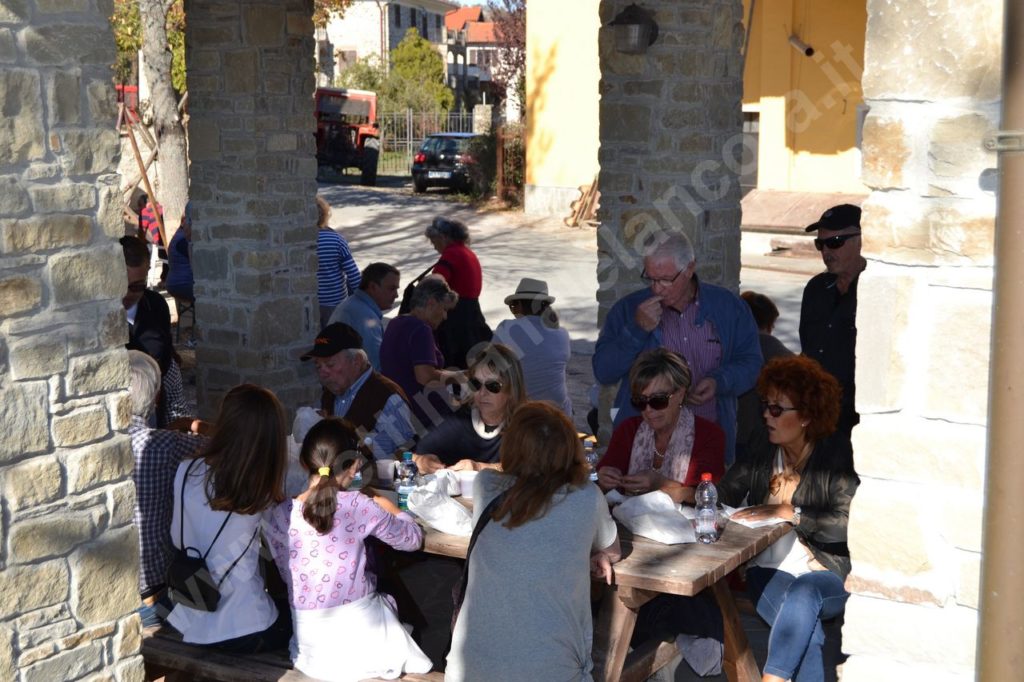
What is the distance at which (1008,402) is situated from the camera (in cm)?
223

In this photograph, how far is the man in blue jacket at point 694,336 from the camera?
5188mm

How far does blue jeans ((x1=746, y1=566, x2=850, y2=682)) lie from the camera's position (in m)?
4.18

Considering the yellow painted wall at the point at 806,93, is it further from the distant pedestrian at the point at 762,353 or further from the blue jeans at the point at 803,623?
the blue jeans at the point at 803,623

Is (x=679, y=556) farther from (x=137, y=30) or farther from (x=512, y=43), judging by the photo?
(x=512, y=43)

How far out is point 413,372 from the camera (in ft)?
21.2

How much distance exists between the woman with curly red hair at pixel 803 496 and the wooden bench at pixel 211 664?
1.22 meters

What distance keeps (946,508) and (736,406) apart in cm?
270

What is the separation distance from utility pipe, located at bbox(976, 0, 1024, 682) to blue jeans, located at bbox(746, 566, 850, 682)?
6.35 ft

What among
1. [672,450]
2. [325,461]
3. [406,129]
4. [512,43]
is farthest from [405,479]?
[406,129]

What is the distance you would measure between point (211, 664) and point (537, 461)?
1.30m

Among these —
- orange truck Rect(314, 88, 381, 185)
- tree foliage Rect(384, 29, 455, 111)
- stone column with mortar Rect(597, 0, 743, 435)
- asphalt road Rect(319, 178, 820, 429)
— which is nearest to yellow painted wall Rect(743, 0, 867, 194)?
asphalt road Rect(319, 178, 820, 429)

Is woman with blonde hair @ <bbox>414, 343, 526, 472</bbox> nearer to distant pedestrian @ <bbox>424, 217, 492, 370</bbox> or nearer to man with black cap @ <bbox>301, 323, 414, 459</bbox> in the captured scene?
man with black cap @ <bbox>301, 323, 414, 459</bbox>

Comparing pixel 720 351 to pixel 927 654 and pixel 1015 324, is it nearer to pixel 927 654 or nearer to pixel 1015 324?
pixel 927 654

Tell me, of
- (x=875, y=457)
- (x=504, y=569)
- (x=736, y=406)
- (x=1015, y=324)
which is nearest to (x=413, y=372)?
(x=736, y=406)
